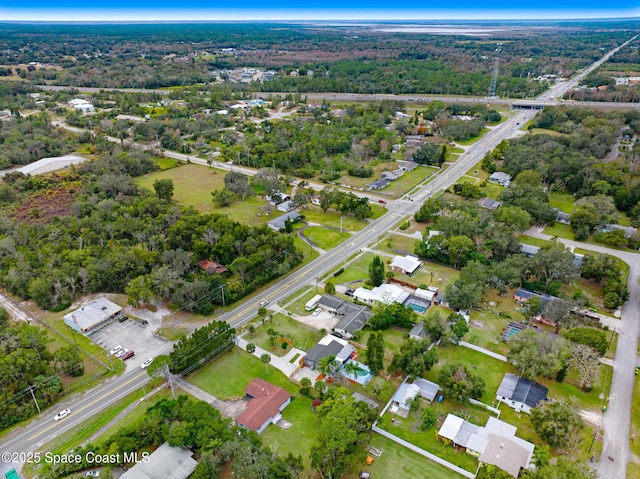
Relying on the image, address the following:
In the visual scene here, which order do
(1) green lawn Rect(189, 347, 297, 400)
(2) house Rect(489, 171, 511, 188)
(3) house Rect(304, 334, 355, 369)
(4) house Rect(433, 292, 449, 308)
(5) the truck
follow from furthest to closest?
(2) house Rect(489, 171, 511, 188) < (4) house Rect(433, 292, 449, 308) < (5) the truck < (3) house Rect(304, 334, 355, 369) < (1) green lawn Rect(189, 347, 297, 400)

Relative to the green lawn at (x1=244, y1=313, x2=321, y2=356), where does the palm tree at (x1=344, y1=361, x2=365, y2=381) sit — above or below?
above

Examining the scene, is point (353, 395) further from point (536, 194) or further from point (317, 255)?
point (536, 194)

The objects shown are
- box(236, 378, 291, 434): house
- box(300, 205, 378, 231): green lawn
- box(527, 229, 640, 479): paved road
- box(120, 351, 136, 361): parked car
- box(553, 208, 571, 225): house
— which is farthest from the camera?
box(553, 208, 571, 225): house

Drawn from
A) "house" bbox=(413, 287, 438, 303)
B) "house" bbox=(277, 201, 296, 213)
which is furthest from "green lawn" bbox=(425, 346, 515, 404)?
"house" bbox=(277, 201, 296, 213)

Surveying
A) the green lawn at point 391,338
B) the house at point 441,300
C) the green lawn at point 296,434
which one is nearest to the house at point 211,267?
the green lawn at point 391,338

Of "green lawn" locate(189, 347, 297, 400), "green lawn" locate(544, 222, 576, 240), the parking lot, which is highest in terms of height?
the parking lot

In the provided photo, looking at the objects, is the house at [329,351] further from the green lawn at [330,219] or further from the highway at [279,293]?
the green lawn at [330,219]

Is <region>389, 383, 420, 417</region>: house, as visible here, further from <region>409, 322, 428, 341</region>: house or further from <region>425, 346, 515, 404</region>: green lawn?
<region>409, 322, 428, 341</region>: house

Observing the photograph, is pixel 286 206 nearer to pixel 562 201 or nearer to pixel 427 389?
pixel 427 389
